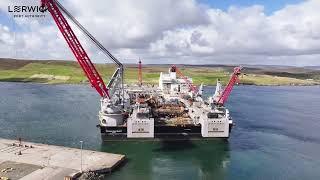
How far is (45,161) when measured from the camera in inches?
2007

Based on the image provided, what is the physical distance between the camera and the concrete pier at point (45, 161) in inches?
1812

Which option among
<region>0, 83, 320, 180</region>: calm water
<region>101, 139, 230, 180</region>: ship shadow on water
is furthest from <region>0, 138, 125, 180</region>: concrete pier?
<region>0, 83, 320, 180</region>: calm water

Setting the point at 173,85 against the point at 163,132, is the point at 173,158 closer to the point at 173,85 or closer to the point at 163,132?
the point at 163,132

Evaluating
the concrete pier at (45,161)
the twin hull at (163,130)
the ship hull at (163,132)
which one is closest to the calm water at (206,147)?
the ship hull at (163,132)

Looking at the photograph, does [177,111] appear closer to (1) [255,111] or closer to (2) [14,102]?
(1) [255,111]

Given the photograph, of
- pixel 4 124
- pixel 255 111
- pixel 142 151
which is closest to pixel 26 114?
pixel 4 124

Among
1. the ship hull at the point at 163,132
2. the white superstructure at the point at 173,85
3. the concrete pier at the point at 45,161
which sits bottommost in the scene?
the concrete pier at the point at 45,161

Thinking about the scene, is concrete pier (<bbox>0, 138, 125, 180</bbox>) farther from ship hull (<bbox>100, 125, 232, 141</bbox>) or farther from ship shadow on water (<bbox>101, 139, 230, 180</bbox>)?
ship hull (<bbox>100, 125, 232, 141</bbox>)

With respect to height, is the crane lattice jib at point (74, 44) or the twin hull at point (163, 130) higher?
the crane lattice jib at point (74, 44)

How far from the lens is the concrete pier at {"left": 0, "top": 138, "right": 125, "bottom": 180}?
46.0 m

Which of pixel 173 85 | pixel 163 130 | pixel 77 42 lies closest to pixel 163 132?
pixel 163 130

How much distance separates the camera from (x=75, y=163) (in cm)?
5072

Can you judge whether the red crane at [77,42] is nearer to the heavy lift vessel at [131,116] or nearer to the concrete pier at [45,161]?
the heavy lift vessel at [131,116]

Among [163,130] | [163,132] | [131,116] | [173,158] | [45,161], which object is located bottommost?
[173,158]
